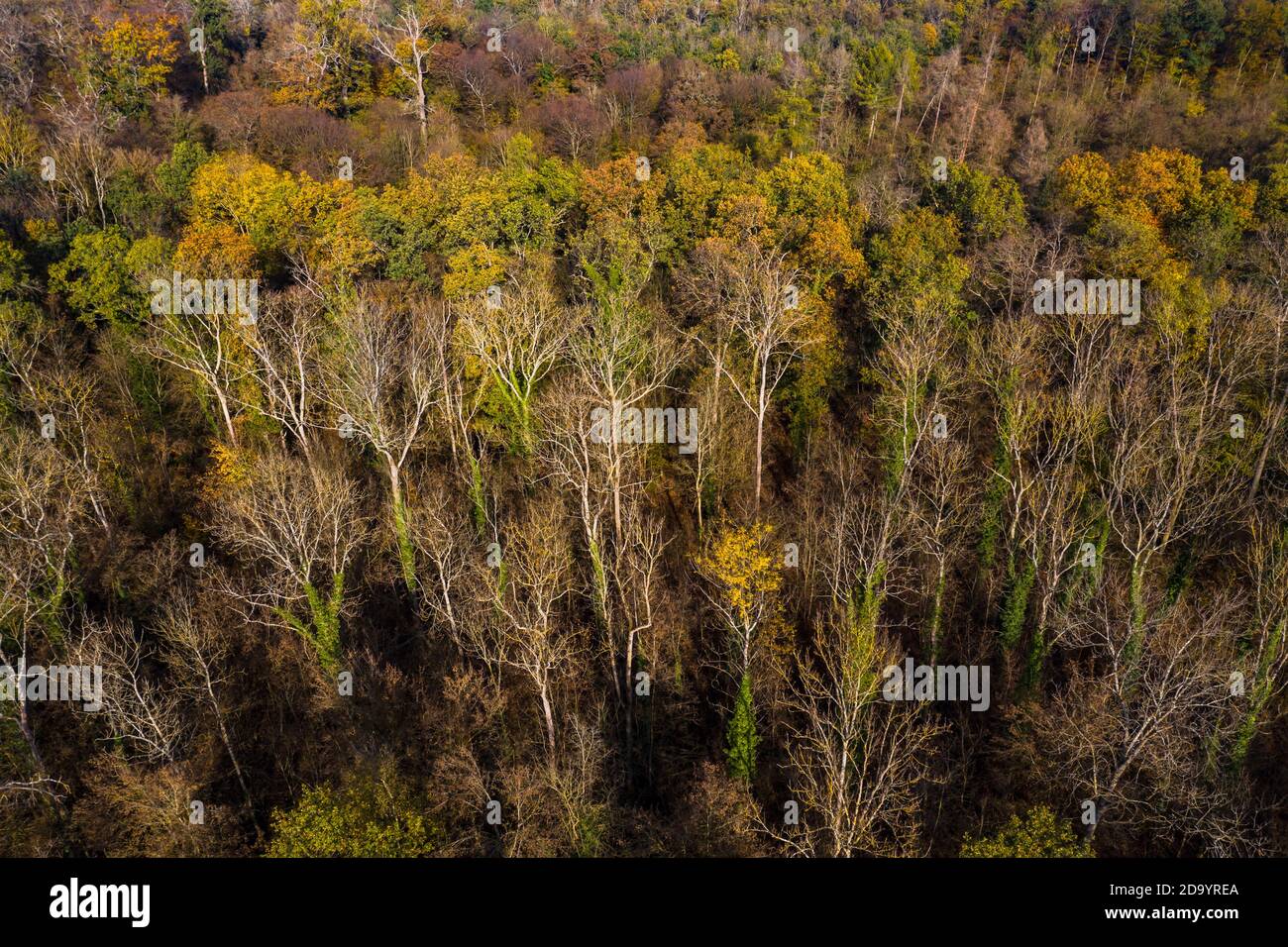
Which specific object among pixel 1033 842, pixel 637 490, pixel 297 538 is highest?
pixel 637 490

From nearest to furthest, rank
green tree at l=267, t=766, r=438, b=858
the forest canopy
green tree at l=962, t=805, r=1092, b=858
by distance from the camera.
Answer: green tree at l=962, t=805, r=1092, b=858
green tree at l=267, t=766, r=438, b=858
the forest canopy

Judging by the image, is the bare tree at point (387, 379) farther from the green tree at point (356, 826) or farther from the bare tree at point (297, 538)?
the green tree at point (356, 826)

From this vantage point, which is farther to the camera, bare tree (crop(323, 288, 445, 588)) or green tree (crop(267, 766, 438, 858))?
bare tree (crop(323, 288, 445, 588))

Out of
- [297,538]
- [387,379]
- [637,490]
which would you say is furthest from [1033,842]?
[387,379]

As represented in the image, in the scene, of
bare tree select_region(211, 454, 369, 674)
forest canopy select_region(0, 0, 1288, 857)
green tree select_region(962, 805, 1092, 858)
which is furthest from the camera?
bare tree select_region(211, 454, 369, 674)

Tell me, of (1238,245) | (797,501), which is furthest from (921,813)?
(1238,245)

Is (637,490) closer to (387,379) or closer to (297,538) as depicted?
(387,379)

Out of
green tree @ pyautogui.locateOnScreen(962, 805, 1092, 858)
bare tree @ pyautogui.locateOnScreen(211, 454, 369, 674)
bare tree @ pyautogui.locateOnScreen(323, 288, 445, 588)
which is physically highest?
bare tree @ pyautogui.locateOnScreen(323, 288, 445, 588)

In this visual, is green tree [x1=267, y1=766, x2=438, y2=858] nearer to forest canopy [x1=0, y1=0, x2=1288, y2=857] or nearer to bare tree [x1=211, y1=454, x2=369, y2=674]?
forest canopy [x1=0, y1=0, x2=1288, y2=857]

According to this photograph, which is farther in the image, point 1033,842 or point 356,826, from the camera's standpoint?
point 356,826

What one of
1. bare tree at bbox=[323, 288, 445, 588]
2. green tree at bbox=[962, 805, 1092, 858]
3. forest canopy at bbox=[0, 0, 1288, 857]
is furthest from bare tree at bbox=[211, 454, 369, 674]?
green tree at bbox=[962, 805, 1092, 858]

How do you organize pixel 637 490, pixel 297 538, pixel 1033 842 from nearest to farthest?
pixel 1033 842, pixel 297 538, pixel 637 490
